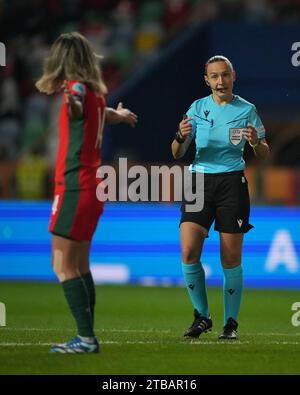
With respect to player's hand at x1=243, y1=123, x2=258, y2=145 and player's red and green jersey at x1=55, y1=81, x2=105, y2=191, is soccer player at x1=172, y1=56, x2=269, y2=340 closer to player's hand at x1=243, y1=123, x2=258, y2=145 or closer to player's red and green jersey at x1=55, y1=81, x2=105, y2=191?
player's hand at x1=243, y1=123, x2=258, y2=145

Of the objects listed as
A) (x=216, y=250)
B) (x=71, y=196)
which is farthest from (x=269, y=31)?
(x=71, y=196)

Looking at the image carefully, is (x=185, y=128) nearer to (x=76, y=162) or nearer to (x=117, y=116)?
(x=117, y=116)

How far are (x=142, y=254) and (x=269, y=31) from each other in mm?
5025

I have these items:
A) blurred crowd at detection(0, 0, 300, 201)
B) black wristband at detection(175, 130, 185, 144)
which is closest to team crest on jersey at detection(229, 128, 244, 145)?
black wristband at detection(175, 130, 185, 144)

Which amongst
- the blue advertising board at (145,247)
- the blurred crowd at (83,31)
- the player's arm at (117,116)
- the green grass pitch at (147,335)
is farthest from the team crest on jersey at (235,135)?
the blurred crowd at (83,31)

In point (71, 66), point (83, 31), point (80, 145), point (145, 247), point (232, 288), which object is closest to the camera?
point (71, 66)

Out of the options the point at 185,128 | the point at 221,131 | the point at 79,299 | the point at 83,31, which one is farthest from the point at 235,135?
the point at 83,31

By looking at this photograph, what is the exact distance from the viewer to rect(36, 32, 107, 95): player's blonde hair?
24.4ft

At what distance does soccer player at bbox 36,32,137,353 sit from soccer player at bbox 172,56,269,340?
120 cm

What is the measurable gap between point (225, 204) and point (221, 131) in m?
0.53

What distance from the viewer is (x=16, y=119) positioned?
21.1 m

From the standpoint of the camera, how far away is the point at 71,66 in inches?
293

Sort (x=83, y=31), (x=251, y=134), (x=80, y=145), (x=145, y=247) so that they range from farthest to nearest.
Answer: (x=83, y=31) < (x=145, y=247) < (x=251, y=134) < (x=80, y=145)

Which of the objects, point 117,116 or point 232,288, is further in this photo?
point 232,288
